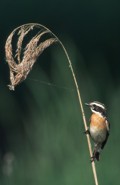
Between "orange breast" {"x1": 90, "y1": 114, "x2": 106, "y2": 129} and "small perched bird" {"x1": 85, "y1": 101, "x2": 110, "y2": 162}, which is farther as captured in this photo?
"orange breast" {"x1": 90, "y1": 114, "x2": 106, "y2": 129}

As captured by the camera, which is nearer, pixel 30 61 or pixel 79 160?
pixel 30 61

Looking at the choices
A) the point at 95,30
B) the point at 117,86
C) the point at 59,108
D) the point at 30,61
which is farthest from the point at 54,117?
Result: the point at 30,61

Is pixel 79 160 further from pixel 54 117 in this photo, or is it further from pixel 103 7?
pixel 103 7

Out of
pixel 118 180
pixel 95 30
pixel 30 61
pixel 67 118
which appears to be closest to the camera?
pixel 30 61

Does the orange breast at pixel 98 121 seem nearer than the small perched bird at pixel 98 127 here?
No

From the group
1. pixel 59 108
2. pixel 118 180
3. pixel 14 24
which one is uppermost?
pixel 14 24

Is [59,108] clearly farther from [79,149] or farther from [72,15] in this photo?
[72,15]

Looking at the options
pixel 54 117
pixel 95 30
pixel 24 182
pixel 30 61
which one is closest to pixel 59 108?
pixel 54 117

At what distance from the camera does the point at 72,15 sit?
7.55 meters

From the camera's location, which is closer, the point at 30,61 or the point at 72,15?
the point at 30,61

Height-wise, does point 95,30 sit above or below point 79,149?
above

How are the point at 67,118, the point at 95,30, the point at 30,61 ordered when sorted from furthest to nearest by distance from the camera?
the point at 95,30 < the point at 67,118 < the point at 30,61

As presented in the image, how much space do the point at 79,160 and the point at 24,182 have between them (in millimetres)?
352

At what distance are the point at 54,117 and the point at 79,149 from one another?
0.28m
